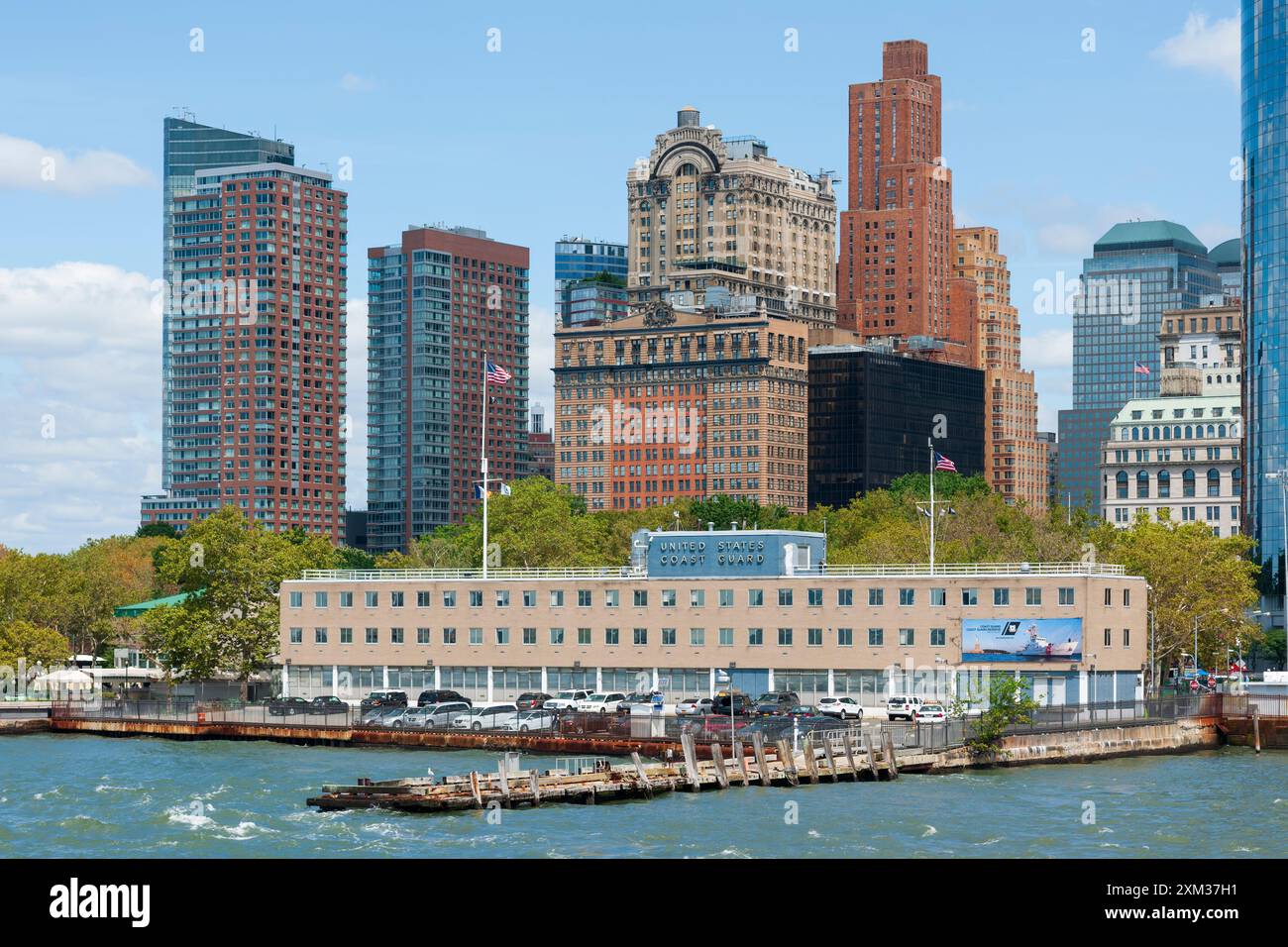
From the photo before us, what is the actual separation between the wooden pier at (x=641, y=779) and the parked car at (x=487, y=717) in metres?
21.2

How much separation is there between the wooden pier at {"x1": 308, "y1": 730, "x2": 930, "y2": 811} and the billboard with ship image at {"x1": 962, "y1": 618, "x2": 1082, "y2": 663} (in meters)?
24.8

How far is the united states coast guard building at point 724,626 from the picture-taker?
11131 cm

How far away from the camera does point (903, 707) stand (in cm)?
10494

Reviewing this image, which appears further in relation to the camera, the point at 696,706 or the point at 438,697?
the point at 438,697

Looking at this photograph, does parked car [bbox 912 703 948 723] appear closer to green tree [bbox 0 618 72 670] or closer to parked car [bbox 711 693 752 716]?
parked car [bbox 711 693 752 716]

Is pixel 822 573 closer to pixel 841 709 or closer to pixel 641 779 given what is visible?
pixel 841 709

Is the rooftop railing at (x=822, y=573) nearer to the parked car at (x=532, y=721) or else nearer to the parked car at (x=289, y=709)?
the parked car at (x=289, y=709)

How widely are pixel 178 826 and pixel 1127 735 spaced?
1982 inches

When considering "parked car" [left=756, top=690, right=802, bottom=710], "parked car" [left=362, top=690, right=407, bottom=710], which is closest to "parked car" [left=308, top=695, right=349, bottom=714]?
"parked car" [left=362, top=690, right=407, bottom=710]

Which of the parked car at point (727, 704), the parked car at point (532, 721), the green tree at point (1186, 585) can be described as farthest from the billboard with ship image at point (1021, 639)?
the green tree at point (1186, 585)

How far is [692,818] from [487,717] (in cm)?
3752

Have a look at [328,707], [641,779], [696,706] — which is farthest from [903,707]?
[641,779]
